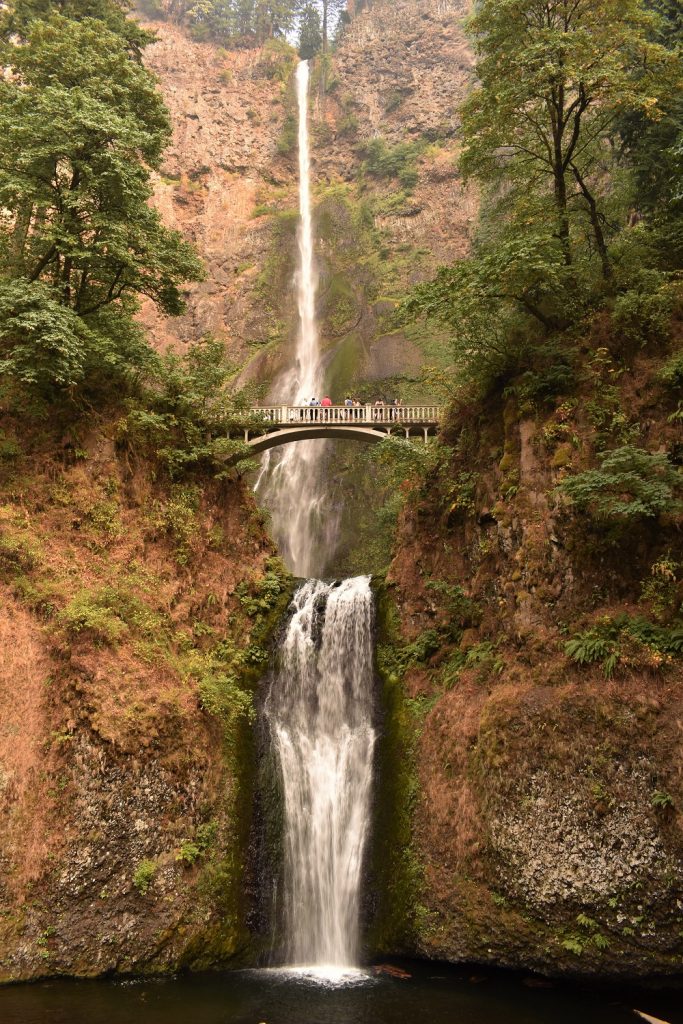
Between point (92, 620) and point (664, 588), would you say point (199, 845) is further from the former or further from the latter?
point (664, 588)

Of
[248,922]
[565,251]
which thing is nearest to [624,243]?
[565,251]

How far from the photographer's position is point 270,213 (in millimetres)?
48031

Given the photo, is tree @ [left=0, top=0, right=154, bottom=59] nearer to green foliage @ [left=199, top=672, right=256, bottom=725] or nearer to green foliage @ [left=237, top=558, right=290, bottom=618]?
green foliage @ [left=237, top=558, right=290, bottom=618]

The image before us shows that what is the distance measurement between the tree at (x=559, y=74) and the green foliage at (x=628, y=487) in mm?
5380

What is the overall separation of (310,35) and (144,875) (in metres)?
66.9

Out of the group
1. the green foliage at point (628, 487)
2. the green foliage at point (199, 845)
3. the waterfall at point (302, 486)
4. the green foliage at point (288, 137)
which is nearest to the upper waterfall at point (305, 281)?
the waterfall at point (302, 486)

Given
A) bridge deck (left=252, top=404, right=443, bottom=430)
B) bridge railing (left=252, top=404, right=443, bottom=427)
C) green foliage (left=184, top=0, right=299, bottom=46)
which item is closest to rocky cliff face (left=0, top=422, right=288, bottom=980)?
bridge deck (left=252, top=404, right=443, bottom=430)

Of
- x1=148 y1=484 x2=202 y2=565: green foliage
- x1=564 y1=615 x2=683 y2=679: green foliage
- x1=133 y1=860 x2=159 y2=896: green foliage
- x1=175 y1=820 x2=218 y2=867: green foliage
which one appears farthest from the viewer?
x1=148 y1=484 x2=202 y2=565: green foliage

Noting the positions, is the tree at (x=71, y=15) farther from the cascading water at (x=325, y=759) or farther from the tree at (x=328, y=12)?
the tree at (x=328, y=12)

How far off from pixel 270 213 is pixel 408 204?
9.65 metres

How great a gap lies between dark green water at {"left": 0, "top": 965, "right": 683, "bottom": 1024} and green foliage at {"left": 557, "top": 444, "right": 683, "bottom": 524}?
7303mm

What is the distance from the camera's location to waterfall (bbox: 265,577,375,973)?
13.3 meters

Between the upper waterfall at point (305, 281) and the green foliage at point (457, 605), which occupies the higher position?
the upper waterfall at point (305, 281)

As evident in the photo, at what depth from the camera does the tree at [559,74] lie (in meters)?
14.3
